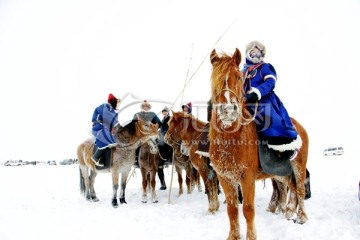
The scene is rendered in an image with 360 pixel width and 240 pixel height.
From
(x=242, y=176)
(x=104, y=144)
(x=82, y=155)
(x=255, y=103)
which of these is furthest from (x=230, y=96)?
(x=82, y=155)

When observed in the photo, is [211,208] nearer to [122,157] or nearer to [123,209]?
[123,209]

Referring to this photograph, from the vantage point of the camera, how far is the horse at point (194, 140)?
7.91 meters

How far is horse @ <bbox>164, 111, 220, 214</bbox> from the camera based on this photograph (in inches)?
311

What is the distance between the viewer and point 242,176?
4.16 m

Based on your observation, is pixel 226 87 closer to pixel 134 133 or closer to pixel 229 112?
pixel 229 112

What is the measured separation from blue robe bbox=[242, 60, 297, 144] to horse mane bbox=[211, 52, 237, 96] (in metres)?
0.67

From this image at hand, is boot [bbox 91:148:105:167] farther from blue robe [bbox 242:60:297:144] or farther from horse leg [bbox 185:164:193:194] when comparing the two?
blue robe [bbox 242:60:297:144]

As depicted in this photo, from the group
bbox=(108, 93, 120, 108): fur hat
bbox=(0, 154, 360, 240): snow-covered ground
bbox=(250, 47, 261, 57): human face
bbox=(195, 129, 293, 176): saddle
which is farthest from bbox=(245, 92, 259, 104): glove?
bbox=(108, 93, 120, 108): fur hat

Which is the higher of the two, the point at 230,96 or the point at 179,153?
the point at 230,96

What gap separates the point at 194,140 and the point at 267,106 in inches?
169

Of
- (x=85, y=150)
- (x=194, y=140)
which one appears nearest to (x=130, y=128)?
(x=85, y=150)

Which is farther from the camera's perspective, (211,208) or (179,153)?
(179,153)

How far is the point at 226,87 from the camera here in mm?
3738

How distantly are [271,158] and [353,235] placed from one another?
6.29 feet
